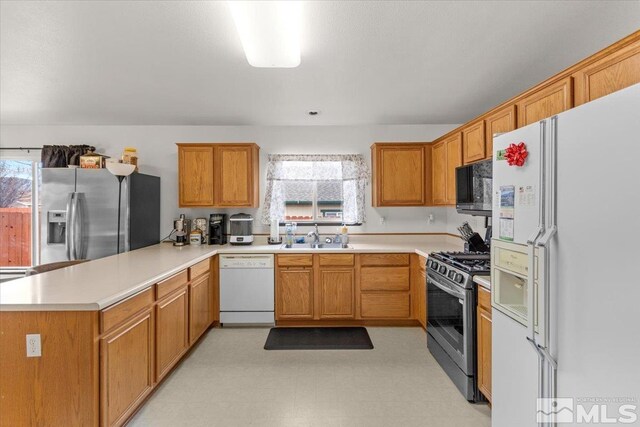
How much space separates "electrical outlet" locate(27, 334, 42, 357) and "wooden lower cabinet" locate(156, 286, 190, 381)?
2.31 ft

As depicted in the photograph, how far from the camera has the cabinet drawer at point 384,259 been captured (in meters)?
3.46

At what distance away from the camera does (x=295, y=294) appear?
11.4ft

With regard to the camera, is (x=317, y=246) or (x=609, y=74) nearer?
(x=609, y=74)

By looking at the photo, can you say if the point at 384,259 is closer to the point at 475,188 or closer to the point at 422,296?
the point at 422,296

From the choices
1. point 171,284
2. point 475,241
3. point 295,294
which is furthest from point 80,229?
point 475,241

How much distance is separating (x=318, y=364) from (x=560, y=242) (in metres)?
2.11

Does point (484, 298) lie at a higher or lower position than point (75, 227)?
lower

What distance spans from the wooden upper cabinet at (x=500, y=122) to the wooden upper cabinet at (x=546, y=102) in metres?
0.06

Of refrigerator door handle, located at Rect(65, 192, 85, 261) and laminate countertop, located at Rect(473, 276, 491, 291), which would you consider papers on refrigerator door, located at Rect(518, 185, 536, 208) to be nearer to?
laminate countertop, located at Rect(473, 276, 491, 291)

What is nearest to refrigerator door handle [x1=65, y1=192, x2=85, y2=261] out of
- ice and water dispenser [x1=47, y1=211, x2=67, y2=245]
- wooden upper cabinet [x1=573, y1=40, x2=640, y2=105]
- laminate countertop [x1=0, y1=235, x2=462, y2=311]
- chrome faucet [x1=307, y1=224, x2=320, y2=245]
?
ice and water dispenser [x1=47, y1=211, x2=67, y2=245]

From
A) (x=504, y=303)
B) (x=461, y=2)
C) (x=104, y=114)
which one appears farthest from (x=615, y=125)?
(x=104, y=114)

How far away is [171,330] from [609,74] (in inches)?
125

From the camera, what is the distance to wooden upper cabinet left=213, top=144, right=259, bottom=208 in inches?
148

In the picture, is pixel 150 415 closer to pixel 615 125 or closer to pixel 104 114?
pixel 615 125
